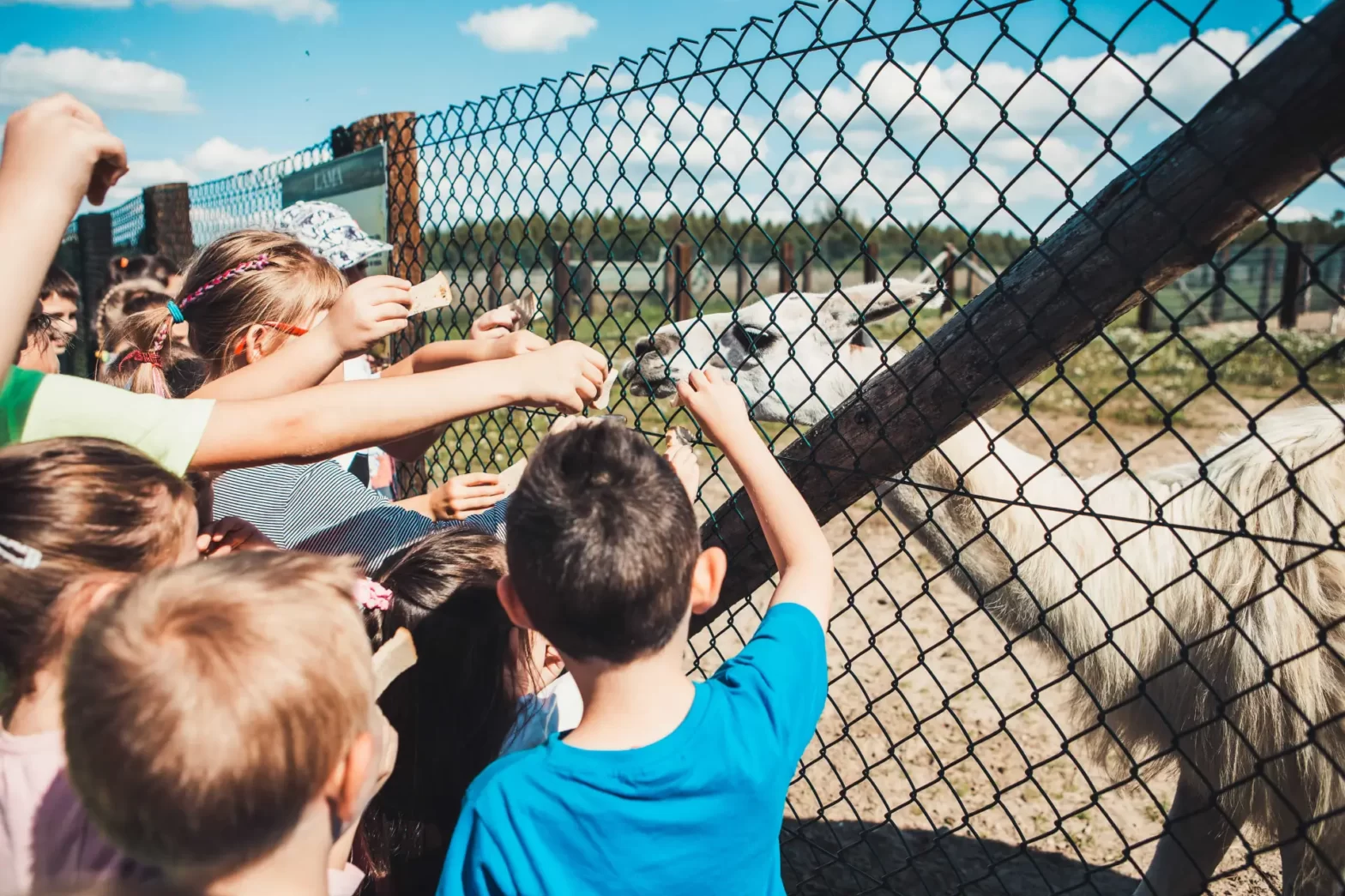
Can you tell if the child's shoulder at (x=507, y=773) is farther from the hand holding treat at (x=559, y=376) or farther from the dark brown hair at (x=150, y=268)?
the dark brown hair at (x=150, y=268)

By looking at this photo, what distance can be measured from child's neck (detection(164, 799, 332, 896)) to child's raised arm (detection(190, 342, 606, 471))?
61cm

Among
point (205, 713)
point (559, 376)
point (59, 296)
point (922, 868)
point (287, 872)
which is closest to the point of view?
point (205, 713)

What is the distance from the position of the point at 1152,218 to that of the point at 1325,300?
93.3 feet

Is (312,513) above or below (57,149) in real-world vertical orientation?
below

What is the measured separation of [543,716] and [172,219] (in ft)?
27.0

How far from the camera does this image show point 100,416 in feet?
4.63

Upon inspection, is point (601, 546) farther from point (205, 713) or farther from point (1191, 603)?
point (1191, 603)

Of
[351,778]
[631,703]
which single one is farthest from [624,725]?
[351,778]

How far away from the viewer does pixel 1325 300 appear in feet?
78.6

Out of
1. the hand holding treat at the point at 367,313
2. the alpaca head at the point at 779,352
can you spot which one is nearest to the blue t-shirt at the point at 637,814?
the hand holding treat at the point at 367,313

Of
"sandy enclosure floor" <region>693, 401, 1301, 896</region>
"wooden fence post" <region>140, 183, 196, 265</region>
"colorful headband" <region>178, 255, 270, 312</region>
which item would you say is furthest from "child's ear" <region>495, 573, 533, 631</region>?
"wooden fence post" <region>140, 183, 196, 265</region>

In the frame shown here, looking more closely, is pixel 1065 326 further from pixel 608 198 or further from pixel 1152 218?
pixel 608 198

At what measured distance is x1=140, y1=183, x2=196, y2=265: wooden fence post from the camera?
803 cm

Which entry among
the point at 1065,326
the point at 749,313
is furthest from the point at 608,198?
the point at 1065,326
